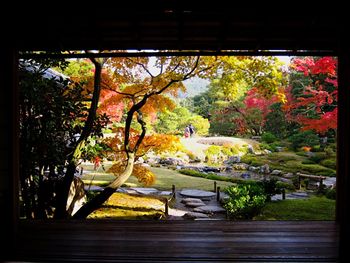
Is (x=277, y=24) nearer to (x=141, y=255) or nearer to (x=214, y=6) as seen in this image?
(x=214, y=6)

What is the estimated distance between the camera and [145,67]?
7.13 metres

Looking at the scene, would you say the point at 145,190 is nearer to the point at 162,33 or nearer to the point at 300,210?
the point at 300,210

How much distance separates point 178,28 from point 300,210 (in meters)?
6.94

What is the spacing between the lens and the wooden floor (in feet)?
9.01

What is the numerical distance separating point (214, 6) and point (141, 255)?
7.49 feet

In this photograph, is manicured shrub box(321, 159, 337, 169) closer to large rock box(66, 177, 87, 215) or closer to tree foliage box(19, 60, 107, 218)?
large rock box(66, 177, 87, 215)

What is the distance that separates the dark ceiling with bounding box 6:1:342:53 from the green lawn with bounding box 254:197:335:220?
213 inches

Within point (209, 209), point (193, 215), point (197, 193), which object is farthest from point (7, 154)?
point (197, 193)

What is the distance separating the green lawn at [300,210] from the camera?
25.9 feet

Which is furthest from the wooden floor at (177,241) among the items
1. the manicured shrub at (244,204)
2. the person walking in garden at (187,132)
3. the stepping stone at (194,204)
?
the person walking in garden at (187,132)

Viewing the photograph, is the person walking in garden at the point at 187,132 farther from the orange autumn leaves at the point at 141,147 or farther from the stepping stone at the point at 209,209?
the orange autumn leaves at the point at 141,147

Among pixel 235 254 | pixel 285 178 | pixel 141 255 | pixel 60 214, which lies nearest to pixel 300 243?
pixel 235 254

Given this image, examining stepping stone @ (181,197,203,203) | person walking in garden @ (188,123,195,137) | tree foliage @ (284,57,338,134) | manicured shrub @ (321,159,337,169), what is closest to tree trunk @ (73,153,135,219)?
stepping stone @ (181,197,203,203)

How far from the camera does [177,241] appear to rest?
122 inches
